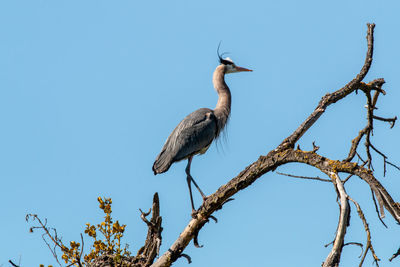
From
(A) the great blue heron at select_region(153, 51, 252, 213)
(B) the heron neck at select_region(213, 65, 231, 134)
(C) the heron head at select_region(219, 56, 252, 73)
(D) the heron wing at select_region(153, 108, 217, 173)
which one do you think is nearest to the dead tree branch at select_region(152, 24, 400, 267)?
(A) the great blue heron at select_region(153, 51, 252, 213)

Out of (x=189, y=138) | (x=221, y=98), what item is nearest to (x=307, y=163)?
(x=189, y=138)

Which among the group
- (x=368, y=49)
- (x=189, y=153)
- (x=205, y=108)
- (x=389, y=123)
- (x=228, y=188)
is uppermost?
(x=205, y=108)

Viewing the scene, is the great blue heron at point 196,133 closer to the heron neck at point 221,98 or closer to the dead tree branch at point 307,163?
the heron neck at point 221,98

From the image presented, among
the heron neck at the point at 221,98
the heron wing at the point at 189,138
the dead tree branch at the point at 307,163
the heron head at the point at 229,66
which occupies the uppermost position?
the heron head at the point at 229,66

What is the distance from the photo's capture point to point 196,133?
812 centimetres

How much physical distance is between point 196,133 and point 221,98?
96cm

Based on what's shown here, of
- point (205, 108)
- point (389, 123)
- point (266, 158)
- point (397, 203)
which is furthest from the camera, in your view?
point (205, 108)

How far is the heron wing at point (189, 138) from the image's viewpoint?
A: 307 inches

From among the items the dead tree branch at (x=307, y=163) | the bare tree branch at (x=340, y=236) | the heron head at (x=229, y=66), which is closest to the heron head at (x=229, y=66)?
the heron head at (x=229, y=66)

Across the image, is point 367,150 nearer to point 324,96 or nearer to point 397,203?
point 324,96

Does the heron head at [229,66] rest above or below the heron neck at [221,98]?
above

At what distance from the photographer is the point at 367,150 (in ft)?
19.2

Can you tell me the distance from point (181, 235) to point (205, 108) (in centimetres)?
323

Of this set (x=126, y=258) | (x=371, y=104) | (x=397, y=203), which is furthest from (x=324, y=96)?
(x=126, y=258)
